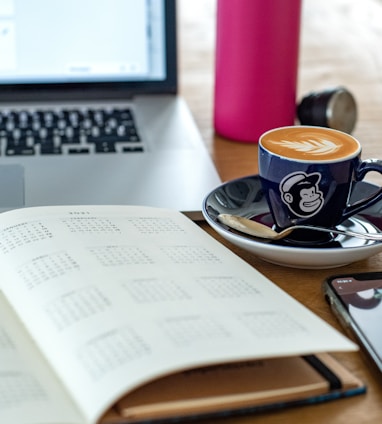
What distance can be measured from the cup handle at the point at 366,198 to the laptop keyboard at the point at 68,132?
0.93ft

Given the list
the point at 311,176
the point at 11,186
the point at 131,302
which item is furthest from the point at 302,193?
the point at 11,186

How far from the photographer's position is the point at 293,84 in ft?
3.08

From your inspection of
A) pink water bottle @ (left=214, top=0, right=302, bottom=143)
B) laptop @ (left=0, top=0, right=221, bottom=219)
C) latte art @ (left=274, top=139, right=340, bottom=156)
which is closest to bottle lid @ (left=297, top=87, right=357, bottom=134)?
pink water bottle @ (left=214, top=0, right=302, bottom=143)

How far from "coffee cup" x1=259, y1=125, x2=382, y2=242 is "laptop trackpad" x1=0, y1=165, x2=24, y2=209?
239 millimetres

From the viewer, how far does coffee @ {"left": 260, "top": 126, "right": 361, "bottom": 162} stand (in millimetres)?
668

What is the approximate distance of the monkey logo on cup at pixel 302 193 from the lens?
66 centimetres

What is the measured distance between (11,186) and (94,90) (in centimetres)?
25

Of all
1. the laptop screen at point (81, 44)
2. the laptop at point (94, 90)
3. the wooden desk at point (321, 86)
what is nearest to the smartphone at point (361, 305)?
the wooden desk at point (321, 86)

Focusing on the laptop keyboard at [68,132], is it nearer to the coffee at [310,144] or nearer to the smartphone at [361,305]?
the coffee at [310,144]

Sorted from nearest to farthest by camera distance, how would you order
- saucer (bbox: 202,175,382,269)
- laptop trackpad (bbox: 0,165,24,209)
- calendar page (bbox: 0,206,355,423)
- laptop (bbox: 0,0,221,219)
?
calendar page (bbox: 0,206,355,423)
saucer (bbox: 202,175,382,269)
laptop trackpad (bbox: 0,165,24,209)
laptop (bbox: 0,0,221,219)

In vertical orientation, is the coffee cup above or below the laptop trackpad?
above

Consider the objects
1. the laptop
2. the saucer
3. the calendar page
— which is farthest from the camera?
the laptop

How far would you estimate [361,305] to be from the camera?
0.59 m

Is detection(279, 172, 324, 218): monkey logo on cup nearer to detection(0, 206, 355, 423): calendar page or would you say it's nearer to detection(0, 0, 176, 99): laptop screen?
detection(0, 206, 355, 423): calendar page
